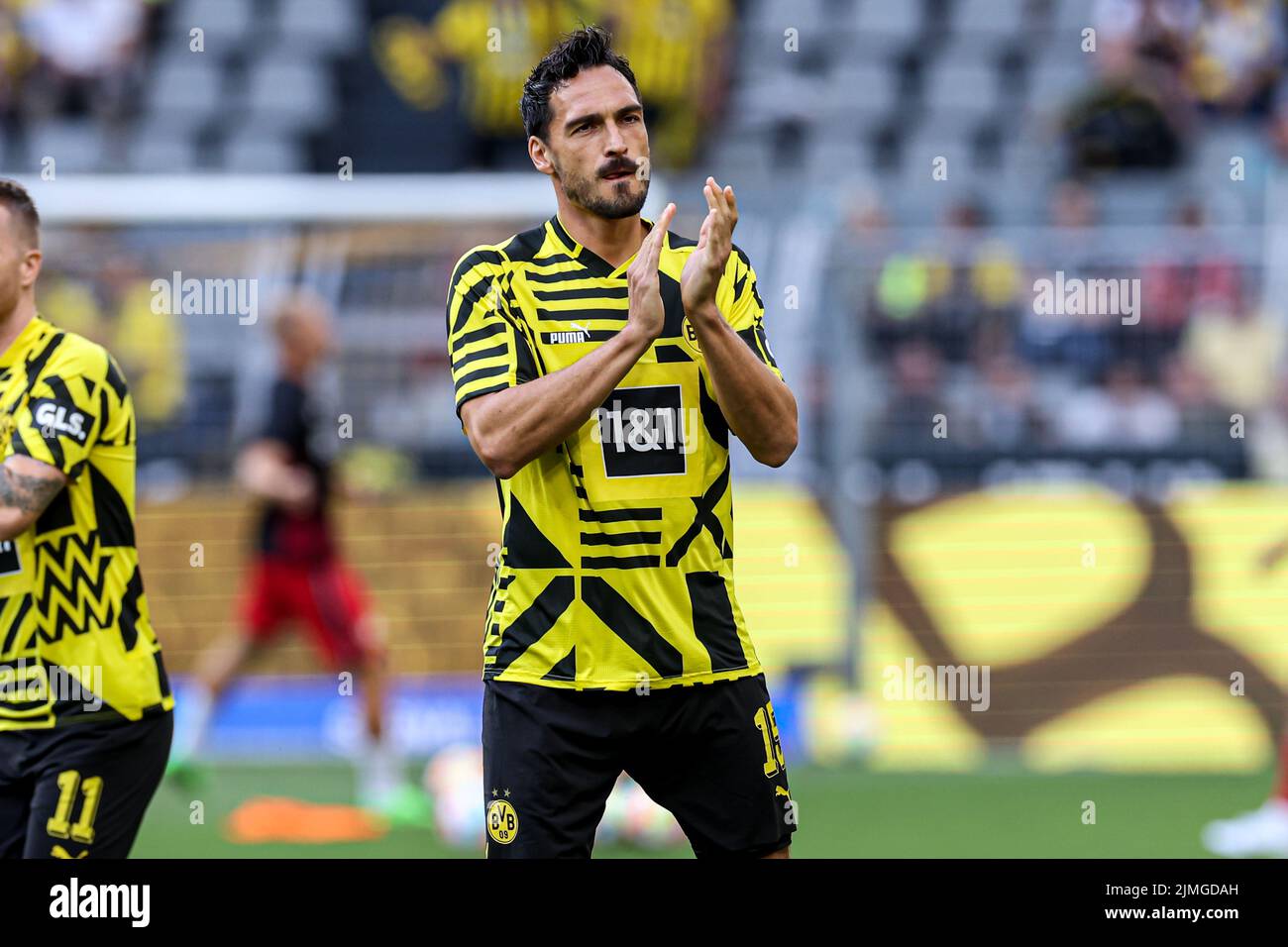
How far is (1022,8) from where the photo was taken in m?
15.5

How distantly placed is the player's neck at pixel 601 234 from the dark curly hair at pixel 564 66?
0.20 metres

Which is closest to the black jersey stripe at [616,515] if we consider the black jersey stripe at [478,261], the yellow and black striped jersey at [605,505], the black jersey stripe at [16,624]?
A: the yellow and black striped jersey at [605,505]

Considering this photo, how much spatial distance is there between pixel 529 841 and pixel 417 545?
21.6 ft

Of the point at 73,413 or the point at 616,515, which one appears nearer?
the point at 616,515

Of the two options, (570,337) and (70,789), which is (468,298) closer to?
(570,337)

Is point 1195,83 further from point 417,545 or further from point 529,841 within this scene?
point 529,841

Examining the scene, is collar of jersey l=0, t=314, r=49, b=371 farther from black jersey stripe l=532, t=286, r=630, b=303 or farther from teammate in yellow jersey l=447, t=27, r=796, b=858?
black jersey stripe l=532, t=286, r=630, b=303

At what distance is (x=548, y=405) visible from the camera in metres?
3.91

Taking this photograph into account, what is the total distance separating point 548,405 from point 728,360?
16.0 inches

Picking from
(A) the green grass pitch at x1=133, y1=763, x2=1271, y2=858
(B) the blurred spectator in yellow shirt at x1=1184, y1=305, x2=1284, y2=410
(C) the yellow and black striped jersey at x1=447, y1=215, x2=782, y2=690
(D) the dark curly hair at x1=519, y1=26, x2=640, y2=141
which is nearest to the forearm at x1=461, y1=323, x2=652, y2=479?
(C) the yellow and black striped jersey at x1=447, y1=215, x2=782, y2=690

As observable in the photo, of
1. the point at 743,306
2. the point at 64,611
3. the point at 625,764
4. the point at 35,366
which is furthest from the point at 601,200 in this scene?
the point at 64,611

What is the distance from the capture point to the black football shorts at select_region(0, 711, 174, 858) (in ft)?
14.5

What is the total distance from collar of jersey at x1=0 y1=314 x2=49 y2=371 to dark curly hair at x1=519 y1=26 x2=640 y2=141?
56.8 inches

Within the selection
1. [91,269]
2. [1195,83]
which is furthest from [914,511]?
[1195,83]
